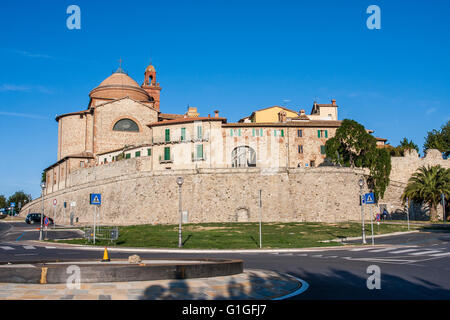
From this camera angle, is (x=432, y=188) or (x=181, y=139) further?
(x=181, y=139)

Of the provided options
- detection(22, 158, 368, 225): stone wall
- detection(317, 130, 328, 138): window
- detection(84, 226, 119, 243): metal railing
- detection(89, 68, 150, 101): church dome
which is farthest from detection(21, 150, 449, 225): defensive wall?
detection(89, 68, 150, 101): church dome

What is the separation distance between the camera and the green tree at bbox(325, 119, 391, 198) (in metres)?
52.0

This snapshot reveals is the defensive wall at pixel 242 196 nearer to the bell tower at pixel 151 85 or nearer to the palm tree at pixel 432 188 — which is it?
the palm tree at pixel 432 188

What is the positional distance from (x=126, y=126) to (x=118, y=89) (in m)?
9.59

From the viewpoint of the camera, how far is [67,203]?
6225 cm

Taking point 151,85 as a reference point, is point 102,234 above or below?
below

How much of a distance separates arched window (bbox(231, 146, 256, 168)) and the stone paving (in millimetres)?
47529

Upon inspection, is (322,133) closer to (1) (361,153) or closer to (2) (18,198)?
(1) (361,153)

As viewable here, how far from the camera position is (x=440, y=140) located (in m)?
81.6

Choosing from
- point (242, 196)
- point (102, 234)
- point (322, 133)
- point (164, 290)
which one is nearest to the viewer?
point (164, 290)

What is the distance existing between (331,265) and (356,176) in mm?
36990

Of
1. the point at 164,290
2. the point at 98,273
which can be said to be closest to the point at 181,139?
the point at 98,273
